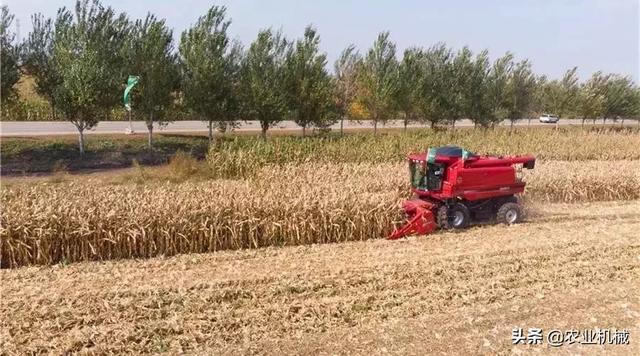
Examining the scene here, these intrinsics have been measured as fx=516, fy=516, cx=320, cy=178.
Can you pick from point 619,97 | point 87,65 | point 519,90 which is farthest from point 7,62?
point 619,97

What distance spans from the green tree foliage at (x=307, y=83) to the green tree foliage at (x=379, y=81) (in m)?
4.14

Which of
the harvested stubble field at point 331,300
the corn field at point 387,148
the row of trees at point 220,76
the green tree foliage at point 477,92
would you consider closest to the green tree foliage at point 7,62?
the row of trees at point 220,76

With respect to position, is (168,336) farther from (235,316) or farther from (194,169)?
(194,169)

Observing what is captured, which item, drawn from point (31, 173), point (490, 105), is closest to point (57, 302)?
point (31, 173)

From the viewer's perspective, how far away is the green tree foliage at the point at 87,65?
773 inches

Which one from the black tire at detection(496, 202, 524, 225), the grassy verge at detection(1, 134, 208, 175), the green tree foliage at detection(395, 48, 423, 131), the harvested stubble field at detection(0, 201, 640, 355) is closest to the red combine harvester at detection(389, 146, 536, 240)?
the black tire at detection(496, 202, 524, 225)

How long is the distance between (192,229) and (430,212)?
14.0 ft

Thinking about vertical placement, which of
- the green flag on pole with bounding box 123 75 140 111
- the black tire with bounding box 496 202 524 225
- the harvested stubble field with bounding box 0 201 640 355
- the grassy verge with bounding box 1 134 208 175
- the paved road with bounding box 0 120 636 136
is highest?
the green flag on pole with bounding box 123 75 140 111

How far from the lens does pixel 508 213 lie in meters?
Answer: 10.5

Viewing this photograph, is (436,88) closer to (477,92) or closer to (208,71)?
(477,92)

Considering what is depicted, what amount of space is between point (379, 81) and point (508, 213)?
20242 mm

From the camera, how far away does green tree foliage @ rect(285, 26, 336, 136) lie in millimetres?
25500

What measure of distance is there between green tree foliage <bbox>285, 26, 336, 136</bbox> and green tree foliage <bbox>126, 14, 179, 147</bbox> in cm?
559

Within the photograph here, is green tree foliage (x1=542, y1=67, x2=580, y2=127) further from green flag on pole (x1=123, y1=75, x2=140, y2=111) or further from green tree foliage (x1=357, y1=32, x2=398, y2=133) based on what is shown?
green flag on pole (x1=123, y1=75, x2=140, y2=111)
